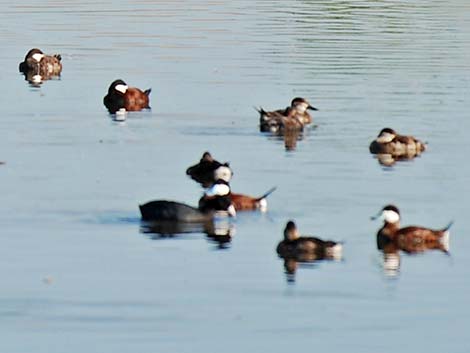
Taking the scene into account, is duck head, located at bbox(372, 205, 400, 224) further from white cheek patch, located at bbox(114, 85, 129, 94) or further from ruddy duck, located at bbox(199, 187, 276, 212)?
white cheek patch, located at bbox(114, 85, 129, 94)

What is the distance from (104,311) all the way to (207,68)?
20.8m

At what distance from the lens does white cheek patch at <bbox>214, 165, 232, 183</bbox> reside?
77.3 feet

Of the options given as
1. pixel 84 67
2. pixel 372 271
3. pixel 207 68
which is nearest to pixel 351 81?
pixel 207 68

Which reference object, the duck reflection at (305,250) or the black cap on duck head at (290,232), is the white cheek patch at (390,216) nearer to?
the duck reflection at (305,250)

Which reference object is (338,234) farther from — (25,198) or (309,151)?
(309,151)

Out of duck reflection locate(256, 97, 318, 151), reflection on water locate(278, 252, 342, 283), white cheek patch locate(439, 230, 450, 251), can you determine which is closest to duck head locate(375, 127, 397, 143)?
duck reflection locate(256, 97, 318, 151)

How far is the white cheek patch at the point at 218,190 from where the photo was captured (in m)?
21.4

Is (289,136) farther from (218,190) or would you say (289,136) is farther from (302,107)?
(218,190)

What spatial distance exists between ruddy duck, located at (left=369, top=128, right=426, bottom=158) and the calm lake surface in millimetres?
291

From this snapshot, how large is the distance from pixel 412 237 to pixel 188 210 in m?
2.79

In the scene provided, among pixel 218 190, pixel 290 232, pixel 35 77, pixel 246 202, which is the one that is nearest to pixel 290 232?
pixel 290 232

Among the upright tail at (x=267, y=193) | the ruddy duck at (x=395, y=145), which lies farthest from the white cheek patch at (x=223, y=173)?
the ruddy duck at (x=395, y=145)

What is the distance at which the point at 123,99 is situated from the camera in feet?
103

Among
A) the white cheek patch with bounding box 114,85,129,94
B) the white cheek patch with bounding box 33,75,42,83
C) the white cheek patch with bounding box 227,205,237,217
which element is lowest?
the white cheek patch with bounding box 227,205,237,217
